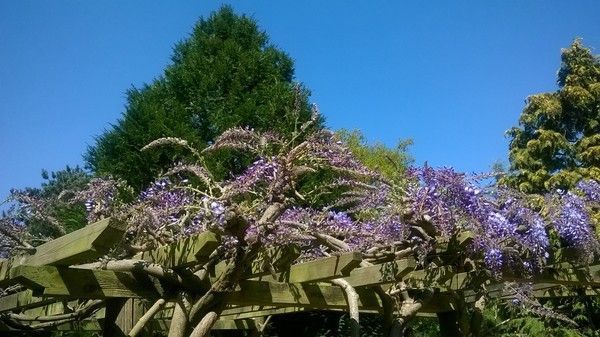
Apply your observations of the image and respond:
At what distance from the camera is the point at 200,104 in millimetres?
10289

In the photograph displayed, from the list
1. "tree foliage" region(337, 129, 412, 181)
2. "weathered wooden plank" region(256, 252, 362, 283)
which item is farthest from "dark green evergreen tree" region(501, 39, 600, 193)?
"weathered wooden plank" region(256, 252, 362, 283)

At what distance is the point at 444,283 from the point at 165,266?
211 cm

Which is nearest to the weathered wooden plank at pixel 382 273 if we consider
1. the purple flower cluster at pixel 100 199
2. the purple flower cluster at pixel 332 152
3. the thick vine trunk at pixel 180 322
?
the purple flower cluster at pixel 332 152

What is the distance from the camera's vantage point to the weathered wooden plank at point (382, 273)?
4141mm

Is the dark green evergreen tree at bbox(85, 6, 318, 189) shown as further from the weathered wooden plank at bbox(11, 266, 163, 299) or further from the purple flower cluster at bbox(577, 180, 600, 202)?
the weathered wooden plank at bbox(11, 266, 163, 299)

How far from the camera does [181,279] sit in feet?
12.4

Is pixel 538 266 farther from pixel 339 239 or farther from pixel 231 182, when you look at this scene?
pixel 231 182

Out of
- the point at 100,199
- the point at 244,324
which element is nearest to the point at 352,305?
the point at 100,199

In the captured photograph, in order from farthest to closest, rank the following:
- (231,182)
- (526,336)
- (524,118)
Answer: (524,118) → (526,336) → (231,182)

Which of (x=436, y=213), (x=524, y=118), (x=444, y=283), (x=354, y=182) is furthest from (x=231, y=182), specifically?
(x=524, y=118)

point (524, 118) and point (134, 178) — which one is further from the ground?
point (524, 118)

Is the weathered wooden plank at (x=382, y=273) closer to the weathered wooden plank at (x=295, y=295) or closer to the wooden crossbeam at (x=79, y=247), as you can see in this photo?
the weathered wooden plank at (x=295, y=295)

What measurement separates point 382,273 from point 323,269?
0.51m

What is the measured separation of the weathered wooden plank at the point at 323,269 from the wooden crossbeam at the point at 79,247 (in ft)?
4.47
